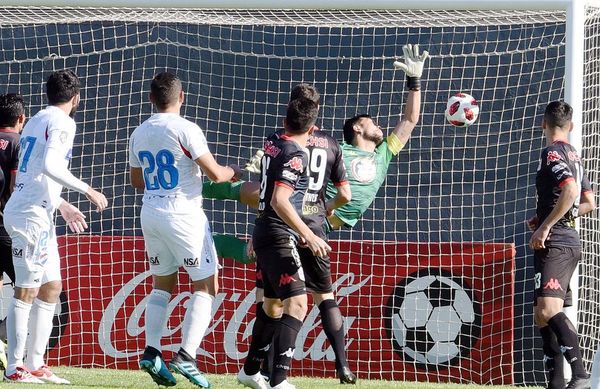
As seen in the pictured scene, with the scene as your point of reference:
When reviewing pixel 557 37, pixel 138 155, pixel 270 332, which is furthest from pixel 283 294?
pixel 557 37

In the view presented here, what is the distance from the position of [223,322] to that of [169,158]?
3.38 m

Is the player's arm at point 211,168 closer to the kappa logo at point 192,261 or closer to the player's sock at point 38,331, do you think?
the kappa logo at point 192,261

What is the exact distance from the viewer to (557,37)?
12336mm

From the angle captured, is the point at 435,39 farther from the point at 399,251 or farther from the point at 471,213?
the point at 399,251

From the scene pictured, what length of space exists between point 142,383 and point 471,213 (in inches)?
195

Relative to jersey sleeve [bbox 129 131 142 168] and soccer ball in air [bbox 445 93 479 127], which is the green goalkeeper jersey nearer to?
soccer ball in air [bbox 445 93 479 127]

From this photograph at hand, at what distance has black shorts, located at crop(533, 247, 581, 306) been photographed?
7.75 m

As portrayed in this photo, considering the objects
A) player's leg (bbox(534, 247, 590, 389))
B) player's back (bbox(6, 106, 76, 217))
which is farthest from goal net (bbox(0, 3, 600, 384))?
player's back (bbox(6, 106, 76, 217))

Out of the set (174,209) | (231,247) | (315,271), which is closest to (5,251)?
(174,209)

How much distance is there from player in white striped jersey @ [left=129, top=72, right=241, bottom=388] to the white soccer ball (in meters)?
3.30

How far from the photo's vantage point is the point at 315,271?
8.07 meters

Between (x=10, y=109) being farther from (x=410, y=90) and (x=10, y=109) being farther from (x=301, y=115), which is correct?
(x=410, y=90)

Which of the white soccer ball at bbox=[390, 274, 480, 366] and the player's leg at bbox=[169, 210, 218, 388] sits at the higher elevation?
the player's leg at bbox=[169, 210, 218, 388]

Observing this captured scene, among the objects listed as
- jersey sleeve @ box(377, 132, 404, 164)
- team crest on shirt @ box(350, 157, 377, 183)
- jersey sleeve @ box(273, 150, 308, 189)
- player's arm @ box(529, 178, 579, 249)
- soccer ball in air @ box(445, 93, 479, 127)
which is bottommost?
player's arm @ box(529, 178, 579, 249)
